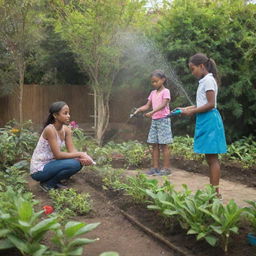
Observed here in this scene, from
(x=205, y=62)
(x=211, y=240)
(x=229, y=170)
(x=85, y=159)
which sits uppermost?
(x=205, y=62)

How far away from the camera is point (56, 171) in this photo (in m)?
4.77

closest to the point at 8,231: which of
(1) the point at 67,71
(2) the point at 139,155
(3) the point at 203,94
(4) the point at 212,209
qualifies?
(4) the point at 212,209

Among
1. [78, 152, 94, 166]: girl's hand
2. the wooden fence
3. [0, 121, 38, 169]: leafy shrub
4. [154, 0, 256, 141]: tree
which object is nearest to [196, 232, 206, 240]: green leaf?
[78, 152, 94, 166]: girl's hand

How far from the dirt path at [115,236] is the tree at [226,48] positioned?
5661 millimetres

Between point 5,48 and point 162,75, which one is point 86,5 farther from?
point 162,75

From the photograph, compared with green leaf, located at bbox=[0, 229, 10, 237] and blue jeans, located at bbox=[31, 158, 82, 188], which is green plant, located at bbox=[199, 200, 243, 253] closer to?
green leaf, located at bbox=[0, 229, 10, 237]

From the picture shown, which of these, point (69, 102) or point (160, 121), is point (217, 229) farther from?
point (69, 102)

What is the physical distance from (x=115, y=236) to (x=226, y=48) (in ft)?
23.6

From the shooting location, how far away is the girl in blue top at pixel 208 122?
416 centimetres

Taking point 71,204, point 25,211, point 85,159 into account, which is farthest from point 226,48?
point 25,211

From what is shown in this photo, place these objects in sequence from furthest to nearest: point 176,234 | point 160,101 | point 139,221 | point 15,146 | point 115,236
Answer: point 15,146 < point 160,101 < point 139,221 < point 115,236 < point 176,234

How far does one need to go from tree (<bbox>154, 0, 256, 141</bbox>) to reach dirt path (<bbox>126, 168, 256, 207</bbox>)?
141 inches

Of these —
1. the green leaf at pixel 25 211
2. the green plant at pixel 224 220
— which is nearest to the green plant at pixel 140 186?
the green plant at pixel 224 220

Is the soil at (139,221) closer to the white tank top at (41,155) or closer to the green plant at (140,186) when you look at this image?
the green plant at (140,186)
